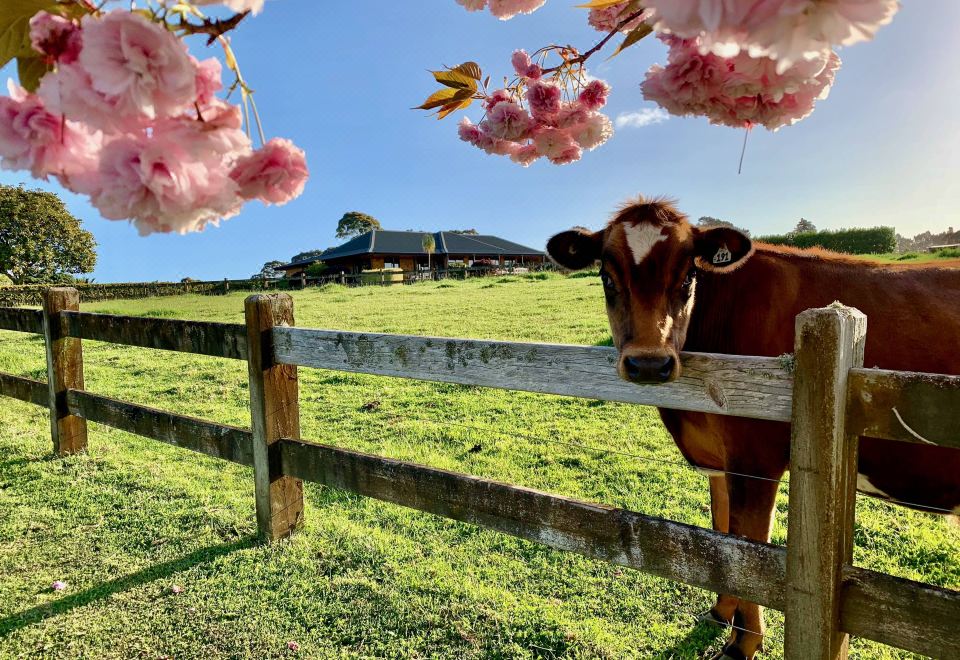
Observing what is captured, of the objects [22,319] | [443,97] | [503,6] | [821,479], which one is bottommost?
[821,479]

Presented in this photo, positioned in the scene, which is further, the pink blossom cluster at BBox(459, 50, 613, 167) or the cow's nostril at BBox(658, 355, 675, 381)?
the cow's nostril at BBox(658, 355, 675, 381)

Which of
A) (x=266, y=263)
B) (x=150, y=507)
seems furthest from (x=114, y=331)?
(x=266, y=263)

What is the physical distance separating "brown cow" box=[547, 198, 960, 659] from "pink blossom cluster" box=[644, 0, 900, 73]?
1477 millimetres

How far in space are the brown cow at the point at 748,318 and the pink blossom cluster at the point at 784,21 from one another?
1.48 m

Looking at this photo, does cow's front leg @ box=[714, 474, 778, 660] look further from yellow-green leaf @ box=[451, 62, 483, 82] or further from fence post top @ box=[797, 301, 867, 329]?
yellow-green leaf @ box=[451, 62, 483, 82]

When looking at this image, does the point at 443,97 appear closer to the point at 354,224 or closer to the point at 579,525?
the point at 579,525

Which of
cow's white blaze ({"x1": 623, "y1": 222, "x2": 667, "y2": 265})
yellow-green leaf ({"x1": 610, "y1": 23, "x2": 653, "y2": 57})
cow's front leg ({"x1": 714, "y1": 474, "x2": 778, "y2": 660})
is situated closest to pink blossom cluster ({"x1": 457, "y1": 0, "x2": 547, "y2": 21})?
yellow-green leaf ({"x1": 610, "y1": 23, "x2": 653, "y2": 57})

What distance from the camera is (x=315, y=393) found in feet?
23.6

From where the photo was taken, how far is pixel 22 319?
5.33m

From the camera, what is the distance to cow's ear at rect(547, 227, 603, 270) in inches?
103

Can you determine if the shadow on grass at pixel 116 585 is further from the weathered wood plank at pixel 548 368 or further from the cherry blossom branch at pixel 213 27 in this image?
the cherry blossom branch at pixel 213 27

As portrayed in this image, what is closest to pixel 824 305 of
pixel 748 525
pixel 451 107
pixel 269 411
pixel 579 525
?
pixel 748 525

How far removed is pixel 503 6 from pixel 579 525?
188cm

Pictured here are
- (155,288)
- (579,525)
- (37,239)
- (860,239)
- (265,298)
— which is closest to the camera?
(579,525)
